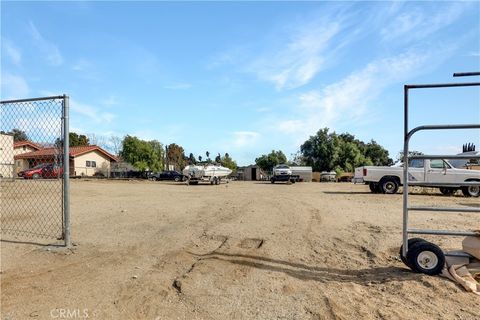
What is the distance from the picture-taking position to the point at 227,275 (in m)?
4.57

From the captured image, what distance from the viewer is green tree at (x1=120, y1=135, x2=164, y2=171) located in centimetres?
5409

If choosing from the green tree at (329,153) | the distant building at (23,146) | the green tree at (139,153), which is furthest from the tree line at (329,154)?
the distant building at (23,146)

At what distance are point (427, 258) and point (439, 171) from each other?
13.5m

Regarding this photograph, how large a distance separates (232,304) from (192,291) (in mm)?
547

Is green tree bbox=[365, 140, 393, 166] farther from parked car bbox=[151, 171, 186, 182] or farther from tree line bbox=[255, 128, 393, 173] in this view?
parked car bbox=[151, 171, 186, 182]

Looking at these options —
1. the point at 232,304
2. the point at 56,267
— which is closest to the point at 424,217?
the point at 232,304

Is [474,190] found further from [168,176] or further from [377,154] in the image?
[377,154]

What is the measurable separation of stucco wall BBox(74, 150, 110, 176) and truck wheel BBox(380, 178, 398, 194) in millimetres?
41541

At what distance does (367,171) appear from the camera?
1744cm

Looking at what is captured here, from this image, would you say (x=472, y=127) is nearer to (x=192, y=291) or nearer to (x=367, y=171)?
(x=192, y=291)

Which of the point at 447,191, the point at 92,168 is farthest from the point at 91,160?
the point at 447,191

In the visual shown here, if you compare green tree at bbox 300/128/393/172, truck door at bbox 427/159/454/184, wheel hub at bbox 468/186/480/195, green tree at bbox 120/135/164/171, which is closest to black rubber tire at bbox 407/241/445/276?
truck door at bbox 427/159/454/184

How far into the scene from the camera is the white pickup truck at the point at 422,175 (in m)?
15.9

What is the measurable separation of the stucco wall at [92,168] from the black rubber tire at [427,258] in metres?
49.4
